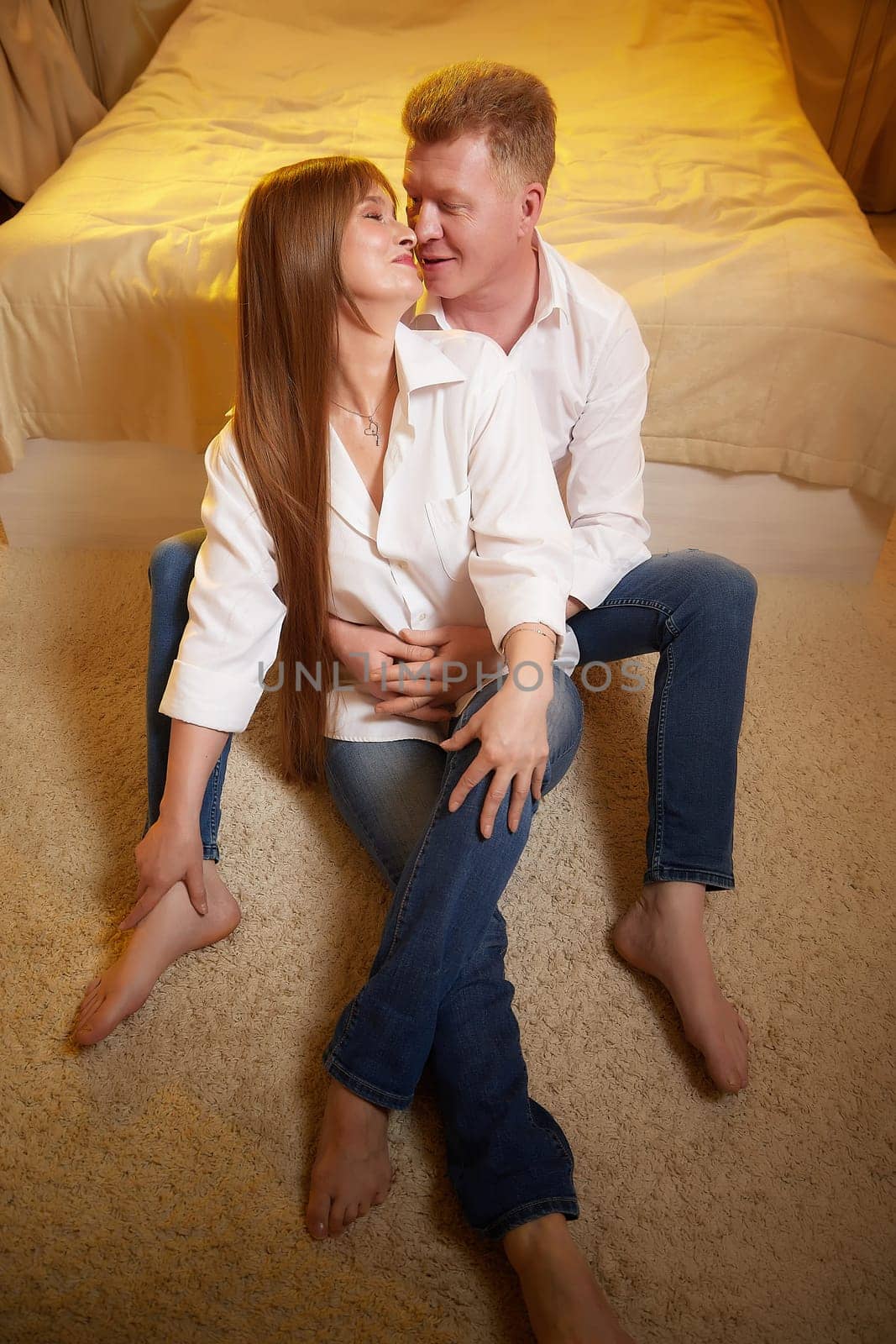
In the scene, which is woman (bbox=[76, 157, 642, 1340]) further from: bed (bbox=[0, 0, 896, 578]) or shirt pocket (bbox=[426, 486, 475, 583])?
bed (bbox=[0, 0, 896, 578])

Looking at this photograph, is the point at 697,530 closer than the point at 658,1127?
No

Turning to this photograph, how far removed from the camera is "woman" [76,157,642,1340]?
3.26 feet

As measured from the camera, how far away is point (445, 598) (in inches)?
48.2

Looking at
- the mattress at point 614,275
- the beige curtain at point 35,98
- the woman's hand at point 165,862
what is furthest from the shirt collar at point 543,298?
the beige curtain at point 35,98

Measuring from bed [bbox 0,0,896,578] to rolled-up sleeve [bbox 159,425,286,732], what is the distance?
0.61 m

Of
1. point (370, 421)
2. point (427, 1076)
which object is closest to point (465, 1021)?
point (427, 1076)

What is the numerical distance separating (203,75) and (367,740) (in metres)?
1.81

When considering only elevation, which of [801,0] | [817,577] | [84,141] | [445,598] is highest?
[801,0]

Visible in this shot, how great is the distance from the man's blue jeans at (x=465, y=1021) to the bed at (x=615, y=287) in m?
0.81

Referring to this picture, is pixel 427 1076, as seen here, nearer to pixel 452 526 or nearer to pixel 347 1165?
pixel 347 1165

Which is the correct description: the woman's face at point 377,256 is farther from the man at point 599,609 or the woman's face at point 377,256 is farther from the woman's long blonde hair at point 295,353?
the man at point 599,609

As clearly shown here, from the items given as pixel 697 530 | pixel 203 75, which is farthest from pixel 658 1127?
pixel 203 75

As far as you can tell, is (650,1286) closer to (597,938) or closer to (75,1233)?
(597,938)

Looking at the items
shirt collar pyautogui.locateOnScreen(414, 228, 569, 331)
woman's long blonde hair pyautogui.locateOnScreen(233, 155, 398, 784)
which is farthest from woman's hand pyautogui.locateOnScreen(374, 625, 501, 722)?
shirt collar pyautogui.locateOnScreen(414, 228, 569, 331)
